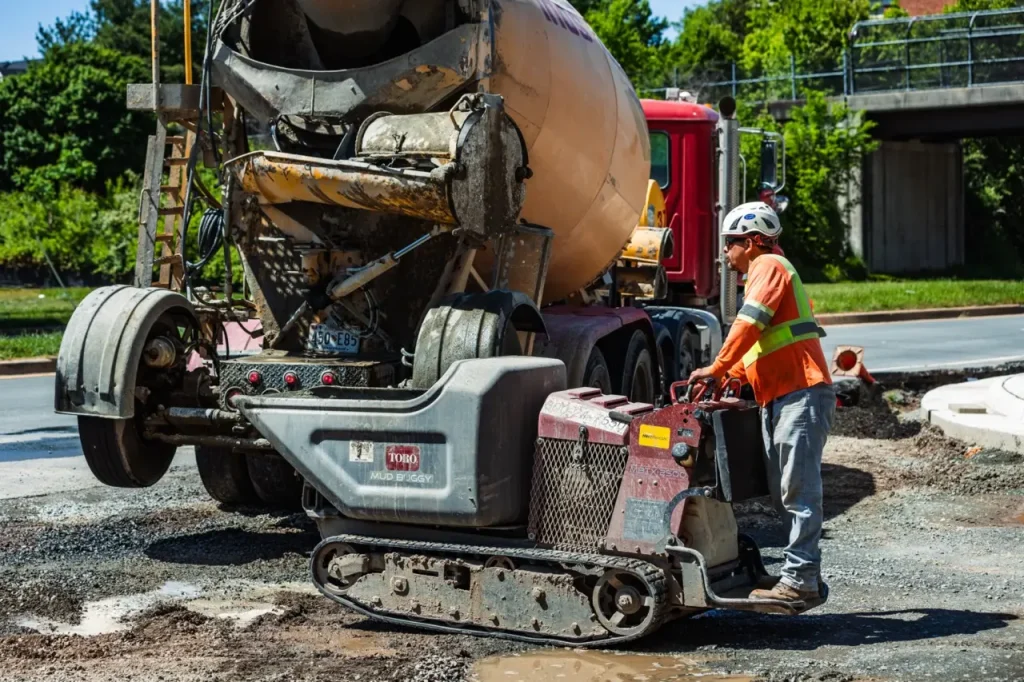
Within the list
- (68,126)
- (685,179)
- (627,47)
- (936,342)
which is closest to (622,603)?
(685,179)

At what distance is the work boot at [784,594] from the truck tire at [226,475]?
3887 mm

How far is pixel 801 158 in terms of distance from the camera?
37.5m

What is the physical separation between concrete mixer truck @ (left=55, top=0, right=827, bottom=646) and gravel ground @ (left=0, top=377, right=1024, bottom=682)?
0.23 meters

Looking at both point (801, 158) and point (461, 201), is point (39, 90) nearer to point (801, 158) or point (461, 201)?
point (801, 158)

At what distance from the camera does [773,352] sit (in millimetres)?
6645

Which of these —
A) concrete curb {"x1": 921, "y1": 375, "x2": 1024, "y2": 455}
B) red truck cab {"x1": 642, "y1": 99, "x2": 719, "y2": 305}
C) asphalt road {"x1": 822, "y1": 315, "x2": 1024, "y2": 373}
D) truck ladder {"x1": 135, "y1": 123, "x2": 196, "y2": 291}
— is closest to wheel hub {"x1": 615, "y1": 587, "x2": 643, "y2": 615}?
truck ladder {"x1": 135, "y1": 123, "x2": 196, "y2": 291}

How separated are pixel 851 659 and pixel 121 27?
65.7 m

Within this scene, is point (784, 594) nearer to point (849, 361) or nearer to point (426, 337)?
point (426, 337)

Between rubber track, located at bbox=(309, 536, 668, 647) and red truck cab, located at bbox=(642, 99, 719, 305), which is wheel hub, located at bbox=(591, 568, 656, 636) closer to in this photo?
rubber track, located at bbox=(309, 536, 668, 647)

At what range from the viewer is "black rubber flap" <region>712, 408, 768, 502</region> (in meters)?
6.33

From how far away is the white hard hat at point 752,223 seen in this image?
6.85 metres

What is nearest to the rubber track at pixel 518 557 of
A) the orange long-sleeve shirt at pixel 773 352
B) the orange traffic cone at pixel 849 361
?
the orange long-sleeve shirt at pixel 773 352

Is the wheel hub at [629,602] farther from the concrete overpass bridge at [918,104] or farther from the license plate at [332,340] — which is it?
the concrete overpass bridge at [918,104]

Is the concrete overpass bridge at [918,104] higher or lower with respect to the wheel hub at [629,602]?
higher
